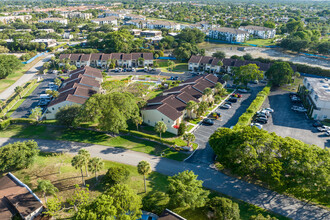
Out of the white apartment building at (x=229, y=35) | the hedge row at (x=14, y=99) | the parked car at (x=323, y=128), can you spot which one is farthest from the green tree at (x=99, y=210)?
the white apartment building at (x=229, y=35)

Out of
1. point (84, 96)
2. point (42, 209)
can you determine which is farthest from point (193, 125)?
point (42, 209)

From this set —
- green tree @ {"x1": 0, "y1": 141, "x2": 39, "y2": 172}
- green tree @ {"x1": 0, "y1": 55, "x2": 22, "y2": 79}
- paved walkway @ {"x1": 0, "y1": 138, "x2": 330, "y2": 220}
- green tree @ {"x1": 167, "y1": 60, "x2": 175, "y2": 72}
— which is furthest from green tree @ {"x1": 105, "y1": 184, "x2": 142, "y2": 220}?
green tree @ {"x1": 0, "y1": 55, "x2": 22, "y2": 79}

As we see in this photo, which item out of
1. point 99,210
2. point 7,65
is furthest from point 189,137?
point 7,65

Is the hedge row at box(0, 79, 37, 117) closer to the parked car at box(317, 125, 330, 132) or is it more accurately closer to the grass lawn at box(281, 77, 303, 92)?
the parked car at box(317, 125, 330, 132)

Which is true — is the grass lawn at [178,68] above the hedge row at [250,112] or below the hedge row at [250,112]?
above

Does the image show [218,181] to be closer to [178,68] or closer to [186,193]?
[186,193]

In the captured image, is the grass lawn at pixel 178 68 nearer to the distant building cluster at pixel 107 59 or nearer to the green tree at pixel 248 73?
the distant building cluster at pixel 107 59

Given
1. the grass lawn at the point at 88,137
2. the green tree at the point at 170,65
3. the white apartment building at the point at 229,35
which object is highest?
the white apartment building at the point at 229,35
